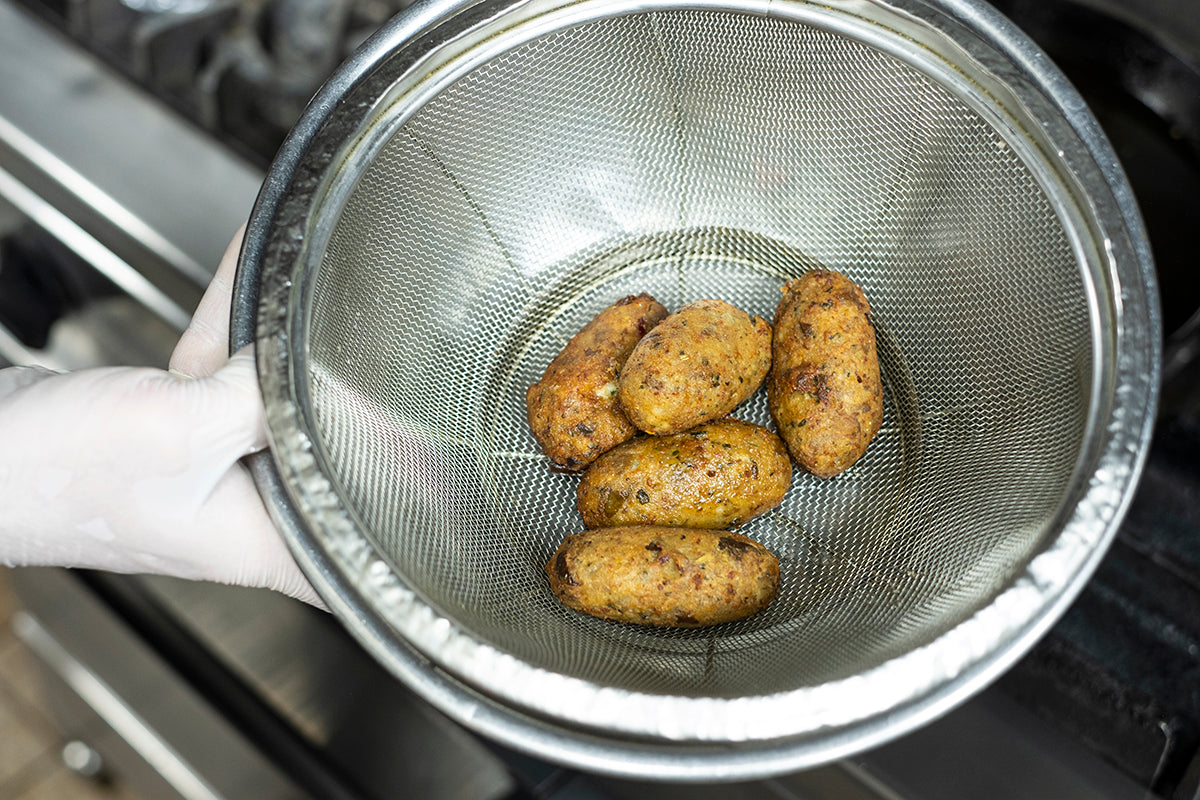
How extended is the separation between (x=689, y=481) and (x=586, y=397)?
137 millimetres

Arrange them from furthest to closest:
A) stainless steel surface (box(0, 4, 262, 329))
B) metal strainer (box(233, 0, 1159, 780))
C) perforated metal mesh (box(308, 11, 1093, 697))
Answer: stainless steel surface (box(0, 4, 262, 329))
perforated metal mesh (box(308, 11, 1093, 697))
metal strainer (box(233, 0, 1159, 780))

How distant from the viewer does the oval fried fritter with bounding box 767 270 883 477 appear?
926mm

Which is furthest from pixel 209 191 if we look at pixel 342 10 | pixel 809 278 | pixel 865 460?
pixel 865 460

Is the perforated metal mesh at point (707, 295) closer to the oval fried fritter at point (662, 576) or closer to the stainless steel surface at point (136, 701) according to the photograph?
the oval fried fritter at point (662, 576)

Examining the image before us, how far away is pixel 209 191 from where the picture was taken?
50.6 inches

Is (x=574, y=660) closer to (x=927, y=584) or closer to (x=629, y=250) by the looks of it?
(x=927, y=584)

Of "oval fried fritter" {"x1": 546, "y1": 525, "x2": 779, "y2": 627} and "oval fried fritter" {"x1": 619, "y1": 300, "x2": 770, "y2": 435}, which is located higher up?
"oval fried fritter" {"x1": 619, "y1": 300, "x2": 770, "y2": 435}

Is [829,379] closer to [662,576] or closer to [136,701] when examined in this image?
[662,576]

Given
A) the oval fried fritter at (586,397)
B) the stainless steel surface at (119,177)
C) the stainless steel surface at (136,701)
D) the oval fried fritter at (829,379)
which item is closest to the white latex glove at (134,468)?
the oval fried fritter at (586,397)

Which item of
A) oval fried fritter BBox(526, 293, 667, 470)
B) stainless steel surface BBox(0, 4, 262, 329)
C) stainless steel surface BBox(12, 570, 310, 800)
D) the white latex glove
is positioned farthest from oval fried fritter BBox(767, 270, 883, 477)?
stainless steel surface BBox(12, 570, 310, 800)

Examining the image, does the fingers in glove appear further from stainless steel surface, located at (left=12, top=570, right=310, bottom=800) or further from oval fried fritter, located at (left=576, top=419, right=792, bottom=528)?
stainless steel surface, located at (left=12, top=570, right=310, bottom=800)

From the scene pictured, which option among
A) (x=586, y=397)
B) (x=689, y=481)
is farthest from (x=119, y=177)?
(x=689, y=481)

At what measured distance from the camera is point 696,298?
3.66 ft

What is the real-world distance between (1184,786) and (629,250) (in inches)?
30.9
